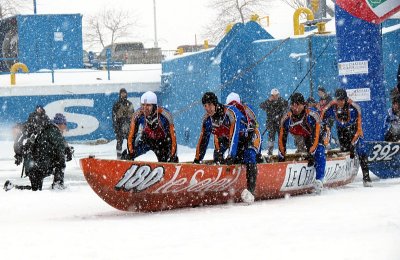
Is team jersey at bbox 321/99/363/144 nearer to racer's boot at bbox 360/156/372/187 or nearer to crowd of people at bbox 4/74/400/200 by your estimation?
crowd of people at bbox 4/74/400/200

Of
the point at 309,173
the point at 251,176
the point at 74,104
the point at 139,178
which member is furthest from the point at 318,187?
the point at 74,104

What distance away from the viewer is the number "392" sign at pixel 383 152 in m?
13.3

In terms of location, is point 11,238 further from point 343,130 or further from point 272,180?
point 343,130

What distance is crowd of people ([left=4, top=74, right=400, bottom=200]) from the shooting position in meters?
10.4

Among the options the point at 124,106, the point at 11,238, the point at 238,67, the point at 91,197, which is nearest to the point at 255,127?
the point at 91,197

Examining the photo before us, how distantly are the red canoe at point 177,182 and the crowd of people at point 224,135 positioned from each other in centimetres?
25

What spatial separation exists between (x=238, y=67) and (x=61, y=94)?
812 centimetres

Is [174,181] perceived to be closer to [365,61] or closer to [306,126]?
[306,126]

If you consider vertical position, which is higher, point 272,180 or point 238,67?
point 238,67

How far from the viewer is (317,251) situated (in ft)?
20.0

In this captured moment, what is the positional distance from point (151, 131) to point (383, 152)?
4816 millimetres

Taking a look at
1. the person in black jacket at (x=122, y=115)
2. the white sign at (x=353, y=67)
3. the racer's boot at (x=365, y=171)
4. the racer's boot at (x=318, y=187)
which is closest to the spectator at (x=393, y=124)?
the white sign at (x=353, y=67)

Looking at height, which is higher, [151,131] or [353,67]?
[353,67]

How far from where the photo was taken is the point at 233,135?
10.2m
